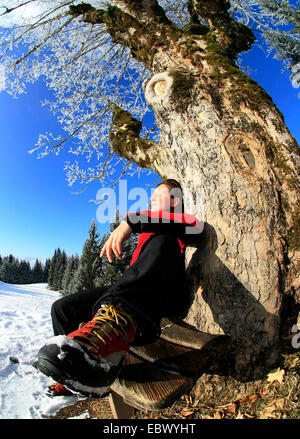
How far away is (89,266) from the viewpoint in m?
16.3

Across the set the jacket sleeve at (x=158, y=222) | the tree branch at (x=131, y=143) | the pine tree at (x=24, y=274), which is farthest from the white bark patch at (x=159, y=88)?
the pine tree at (x=24, y=274)

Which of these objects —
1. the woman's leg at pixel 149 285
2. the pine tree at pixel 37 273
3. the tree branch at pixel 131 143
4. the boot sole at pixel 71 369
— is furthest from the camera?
the pine tree at pixel 37 273

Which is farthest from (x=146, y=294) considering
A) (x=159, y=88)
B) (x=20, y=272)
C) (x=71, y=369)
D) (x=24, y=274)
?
(x=24, y=274)

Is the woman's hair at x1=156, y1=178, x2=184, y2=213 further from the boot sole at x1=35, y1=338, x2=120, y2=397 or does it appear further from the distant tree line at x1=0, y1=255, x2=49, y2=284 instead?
the distant tree line at x1=0, y1=255, x2=49, y2=284

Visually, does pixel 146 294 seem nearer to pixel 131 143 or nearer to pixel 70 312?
pixel 70 312

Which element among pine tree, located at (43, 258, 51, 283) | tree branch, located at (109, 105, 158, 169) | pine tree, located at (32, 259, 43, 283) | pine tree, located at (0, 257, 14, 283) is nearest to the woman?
tree branch, located at (109, 105, 158, 169)

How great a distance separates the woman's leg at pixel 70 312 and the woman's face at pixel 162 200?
3.14 feet

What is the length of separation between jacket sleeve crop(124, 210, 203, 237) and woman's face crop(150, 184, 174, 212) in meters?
0.42

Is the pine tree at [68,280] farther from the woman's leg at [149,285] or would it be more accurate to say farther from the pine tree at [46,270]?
the pine tree at [46,270]

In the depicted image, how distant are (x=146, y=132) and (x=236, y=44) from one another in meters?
3.10

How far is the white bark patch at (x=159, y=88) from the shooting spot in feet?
7.30

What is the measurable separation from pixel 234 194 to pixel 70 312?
1.57m
